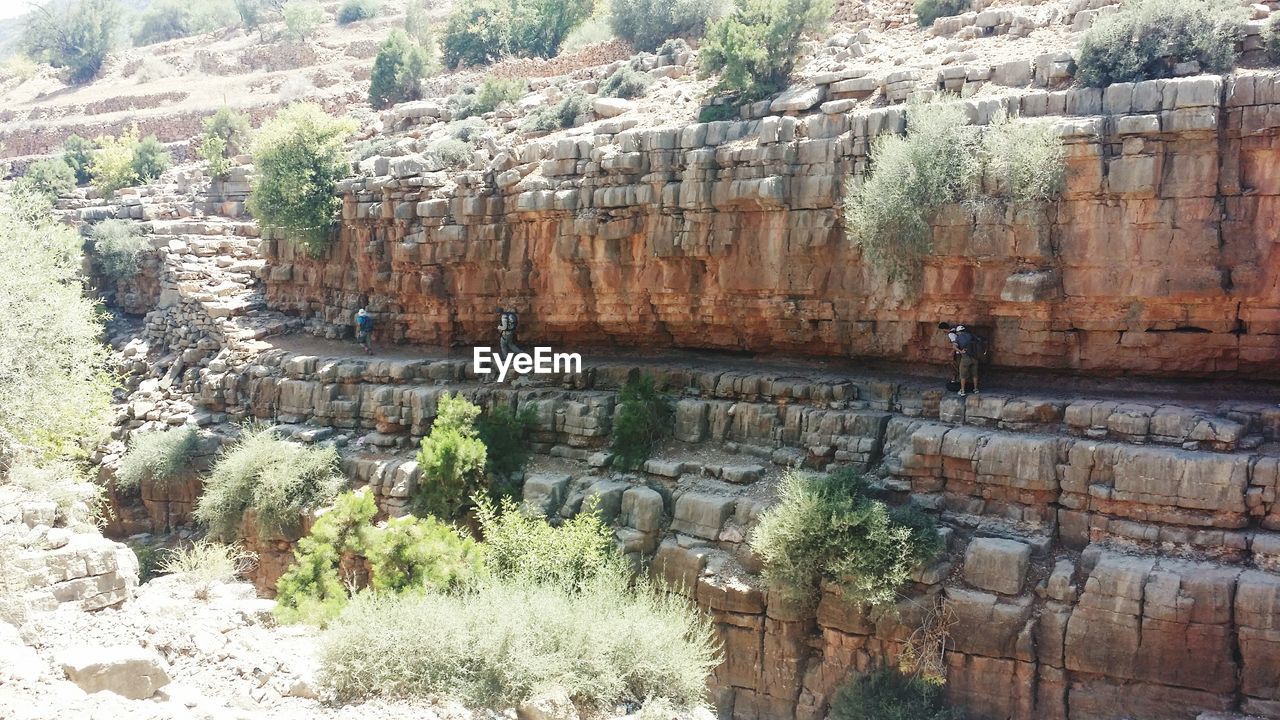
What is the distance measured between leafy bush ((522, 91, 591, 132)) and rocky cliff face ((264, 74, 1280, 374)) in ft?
6.16

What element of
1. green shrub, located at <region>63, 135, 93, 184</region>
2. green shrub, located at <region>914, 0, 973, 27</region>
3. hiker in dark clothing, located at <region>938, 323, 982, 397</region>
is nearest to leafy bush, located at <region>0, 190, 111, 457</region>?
hiker in dark clothing, located at <region>938, 323, 982, 397</region>

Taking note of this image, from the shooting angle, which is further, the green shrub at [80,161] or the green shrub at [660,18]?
the green shrub at [80,161]

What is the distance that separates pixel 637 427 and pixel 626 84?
33.1 ft

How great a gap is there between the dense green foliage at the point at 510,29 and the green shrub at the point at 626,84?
1231 cm

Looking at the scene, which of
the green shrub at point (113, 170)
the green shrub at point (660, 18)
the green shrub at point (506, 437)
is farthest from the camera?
the green shrub at point (113, 170)

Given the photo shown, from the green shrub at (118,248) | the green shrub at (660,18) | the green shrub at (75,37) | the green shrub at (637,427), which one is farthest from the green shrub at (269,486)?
the green shrub at (75,37)

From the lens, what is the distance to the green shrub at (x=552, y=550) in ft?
42.8

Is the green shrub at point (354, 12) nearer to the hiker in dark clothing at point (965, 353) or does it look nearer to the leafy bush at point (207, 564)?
the leafy bush at point (207, 564)

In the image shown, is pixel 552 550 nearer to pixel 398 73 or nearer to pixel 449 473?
pixel 449 473

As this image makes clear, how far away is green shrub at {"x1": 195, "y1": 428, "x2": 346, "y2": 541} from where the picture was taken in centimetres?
1759

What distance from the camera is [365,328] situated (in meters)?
21.8

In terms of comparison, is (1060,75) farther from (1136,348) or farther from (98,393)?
(98,393)

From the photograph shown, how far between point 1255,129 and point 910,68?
578 centimetres

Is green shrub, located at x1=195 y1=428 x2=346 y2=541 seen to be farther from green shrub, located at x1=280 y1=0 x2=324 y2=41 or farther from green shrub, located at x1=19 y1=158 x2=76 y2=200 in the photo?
green shrub, located at x1=280 y1=0 x2=324 y2=41
